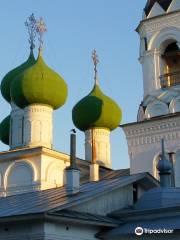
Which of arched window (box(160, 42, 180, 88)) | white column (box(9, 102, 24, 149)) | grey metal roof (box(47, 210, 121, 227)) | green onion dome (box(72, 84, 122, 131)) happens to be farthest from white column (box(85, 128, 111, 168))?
grey metal roof (box(47, 210, 121, 227))

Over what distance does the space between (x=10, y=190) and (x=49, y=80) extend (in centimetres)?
392

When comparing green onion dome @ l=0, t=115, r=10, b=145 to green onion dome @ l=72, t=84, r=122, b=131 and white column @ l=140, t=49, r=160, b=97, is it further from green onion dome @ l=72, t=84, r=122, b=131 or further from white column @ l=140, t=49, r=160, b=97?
white column @ l=140, t=49, r=160, b=97

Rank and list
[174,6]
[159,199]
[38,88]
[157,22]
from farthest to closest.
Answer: [38,88]
[157,22]
[174,6]
[159,199]

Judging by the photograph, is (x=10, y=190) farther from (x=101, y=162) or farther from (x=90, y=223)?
(x=90, y=223)

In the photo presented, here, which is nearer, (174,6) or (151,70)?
(151,70)

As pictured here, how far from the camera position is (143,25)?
53.6ft

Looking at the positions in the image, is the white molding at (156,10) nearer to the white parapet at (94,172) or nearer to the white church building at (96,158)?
the white church building at (96,158)

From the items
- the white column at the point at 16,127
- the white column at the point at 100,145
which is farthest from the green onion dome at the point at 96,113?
the white column at the point at 16,127

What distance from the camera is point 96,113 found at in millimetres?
20422

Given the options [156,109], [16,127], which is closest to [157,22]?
[156,109]

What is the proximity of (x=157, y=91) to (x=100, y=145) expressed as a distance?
249 inches

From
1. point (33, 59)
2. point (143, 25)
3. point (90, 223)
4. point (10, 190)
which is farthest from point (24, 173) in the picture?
point (90, 223)

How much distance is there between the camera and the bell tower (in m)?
15.1

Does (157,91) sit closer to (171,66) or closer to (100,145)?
(171,66)
